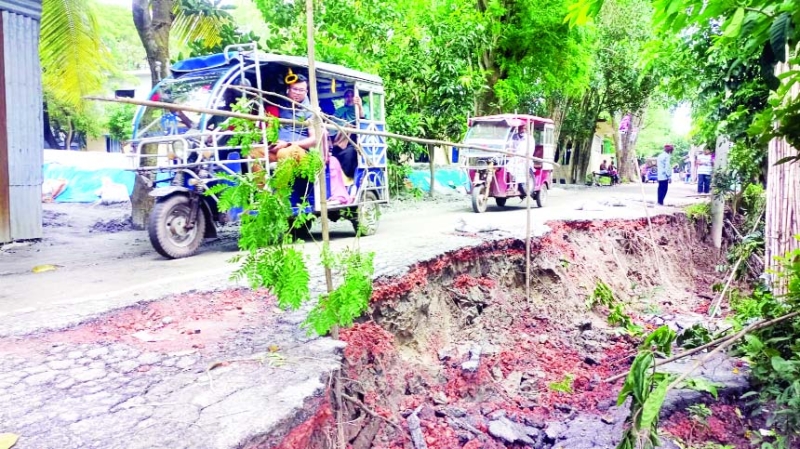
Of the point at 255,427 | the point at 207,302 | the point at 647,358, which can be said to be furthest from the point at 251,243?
the point at 647,358

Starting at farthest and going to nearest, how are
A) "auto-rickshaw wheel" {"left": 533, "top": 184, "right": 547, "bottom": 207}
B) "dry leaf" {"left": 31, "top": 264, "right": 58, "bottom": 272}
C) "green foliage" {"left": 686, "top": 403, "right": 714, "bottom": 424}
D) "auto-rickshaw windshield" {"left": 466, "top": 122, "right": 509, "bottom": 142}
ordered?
"auto-rickshaw wheel" {"left": 533, "top": 184, "right": 547, "bottom": 207} → "auto-rickshaw windshield" {"left": 466, "top": 122, "right": 509, "bottom": 142} → "dry leaf" {"left": 31, "top": 264, "right": 58, "bottom": 272} → "green foliage" {"left": 686, "top": 403, "right": 714, "bottom": 424}

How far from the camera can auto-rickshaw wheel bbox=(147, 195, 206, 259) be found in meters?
6.34

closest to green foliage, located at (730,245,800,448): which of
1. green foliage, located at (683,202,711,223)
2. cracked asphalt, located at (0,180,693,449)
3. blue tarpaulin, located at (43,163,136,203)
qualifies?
cracked asphalt, located at (0,180,693,449)

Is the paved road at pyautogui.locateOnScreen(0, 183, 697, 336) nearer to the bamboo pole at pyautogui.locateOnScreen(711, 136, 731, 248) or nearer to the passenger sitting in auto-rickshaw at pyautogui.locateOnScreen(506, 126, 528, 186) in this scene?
the bamboo pole at pyautogui.locateOnScreen(711, 136, 731, 248)

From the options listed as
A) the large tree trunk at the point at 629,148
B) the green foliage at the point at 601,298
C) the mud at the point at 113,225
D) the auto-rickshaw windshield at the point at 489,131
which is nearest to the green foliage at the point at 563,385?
the green foliage at the point at 601,298

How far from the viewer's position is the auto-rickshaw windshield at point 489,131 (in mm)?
12461

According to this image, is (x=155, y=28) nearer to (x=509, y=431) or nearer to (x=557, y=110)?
(x=509, y=431)

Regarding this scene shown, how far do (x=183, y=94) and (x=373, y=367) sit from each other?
15.7ft

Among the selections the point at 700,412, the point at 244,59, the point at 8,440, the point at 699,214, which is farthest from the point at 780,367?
the point at 699,214

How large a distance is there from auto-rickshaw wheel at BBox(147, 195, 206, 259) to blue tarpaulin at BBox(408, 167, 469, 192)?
413 inches

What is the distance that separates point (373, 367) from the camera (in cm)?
429

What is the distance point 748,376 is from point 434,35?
11.1m

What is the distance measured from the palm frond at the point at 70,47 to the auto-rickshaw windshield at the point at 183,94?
2597mm

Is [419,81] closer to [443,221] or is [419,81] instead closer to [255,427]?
[443,221]
